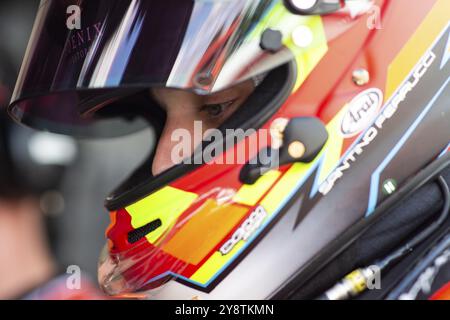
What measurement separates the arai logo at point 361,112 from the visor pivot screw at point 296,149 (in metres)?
0.07

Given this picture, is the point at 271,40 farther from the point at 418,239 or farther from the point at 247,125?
the point at 418,239

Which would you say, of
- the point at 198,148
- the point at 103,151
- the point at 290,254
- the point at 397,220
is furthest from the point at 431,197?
the point at 103,151

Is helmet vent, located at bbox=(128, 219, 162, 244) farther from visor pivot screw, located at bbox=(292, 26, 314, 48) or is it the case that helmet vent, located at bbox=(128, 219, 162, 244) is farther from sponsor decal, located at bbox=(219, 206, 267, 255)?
visor pivot screw, located at bbox=(292, 26, 314, 48)

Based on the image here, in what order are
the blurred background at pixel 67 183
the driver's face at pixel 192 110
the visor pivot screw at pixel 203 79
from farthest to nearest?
the blurred background at pixel 67 183, the driver's face at pixel 192 110, the visor pivot screw at pixel 203 79

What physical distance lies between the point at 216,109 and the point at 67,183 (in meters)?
1.03

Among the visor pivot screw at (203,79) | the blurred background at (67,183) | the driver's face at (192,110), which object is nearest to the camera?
the visor pivot screw at (203,79)

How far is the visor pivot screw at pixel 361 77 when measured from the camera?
0.88 m

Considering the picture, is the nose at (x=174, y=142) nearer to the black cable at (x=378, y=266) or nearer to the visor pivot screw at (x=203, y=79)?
the visor pivot screw at (x=203, y=79)

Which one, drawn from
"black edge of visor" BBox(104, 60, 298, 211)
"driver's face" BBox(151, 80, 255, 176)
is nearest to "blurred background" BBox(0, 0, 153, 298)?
"driver's face" BBox(151, 80, 255, 176)

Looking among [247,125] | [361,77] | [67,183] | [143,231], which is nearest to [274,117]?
[247,125]

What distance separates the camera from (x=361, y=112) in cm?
88

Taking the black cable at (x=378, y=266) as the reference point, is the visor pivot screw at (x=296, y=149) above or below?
above

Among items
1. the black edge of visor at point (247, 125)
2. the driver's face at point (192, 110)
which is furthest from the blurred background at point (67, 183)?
the black edge of visor at point (247, 125)

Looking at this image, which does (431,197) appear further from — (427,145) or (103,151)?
(103,151)
